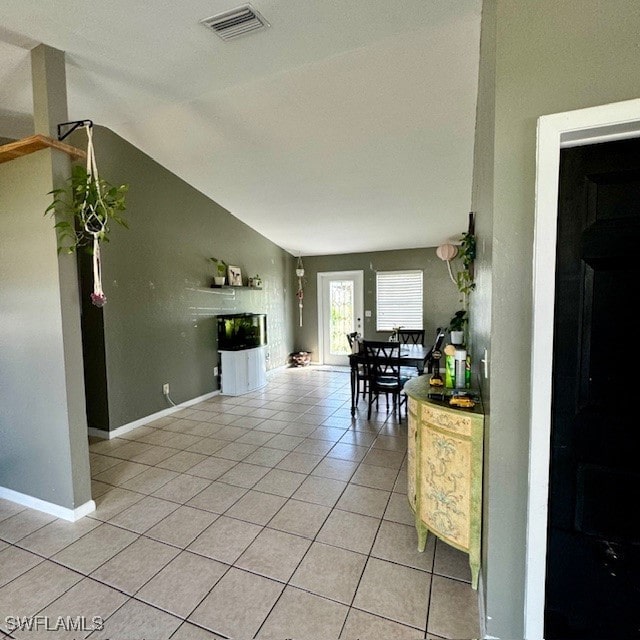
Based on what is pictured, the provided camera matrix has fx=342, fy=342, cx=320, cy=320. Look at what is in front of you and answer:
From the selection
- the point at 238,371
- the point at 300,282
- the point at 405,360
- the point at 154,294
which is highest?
the point at 300,282

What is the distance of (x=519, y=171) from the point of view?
121cm

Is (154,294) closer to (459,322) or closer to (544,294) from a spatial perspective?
(459,322)

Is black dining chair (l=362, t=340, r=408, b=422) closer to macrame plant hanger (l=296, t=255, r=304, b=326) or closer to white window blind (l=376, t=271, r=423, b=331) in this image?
white window blind (l=376, t=271, r=423, b=331)

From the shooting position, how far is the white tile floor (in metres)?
1.46

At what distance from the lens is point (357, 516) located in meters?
2.17

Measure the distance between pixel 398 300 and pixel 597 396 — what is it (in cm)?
569

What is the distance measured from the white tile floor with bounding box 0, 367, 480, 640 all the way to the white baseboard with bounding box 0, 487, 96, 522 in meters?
0.05

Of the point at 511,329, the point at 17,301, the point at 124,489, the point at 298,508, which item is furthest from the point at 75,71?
the point at 298,508

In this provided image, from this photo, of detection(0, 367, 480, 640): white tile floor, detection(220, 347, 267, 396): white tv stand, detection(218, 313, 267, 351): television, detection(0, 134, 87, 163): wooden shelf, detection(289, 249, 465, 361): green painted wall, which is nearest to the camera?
detection(0, 367, 480, 640): white tile floor

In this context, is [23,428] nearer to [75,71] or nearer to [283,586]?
[283,586]

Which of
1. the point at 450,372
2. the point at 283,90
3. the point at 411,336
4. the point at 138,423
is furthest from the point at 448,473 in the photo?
the point at 411,336

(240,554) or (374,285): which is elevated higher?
(374,285)

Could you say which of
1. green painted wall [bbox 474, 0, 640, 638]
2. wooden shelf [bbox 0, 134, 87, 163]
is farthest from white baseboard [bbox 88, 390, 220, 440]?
green painted wall [bbox 474, 0, 640, 638]

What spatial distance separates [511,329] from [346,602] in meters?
1.40
